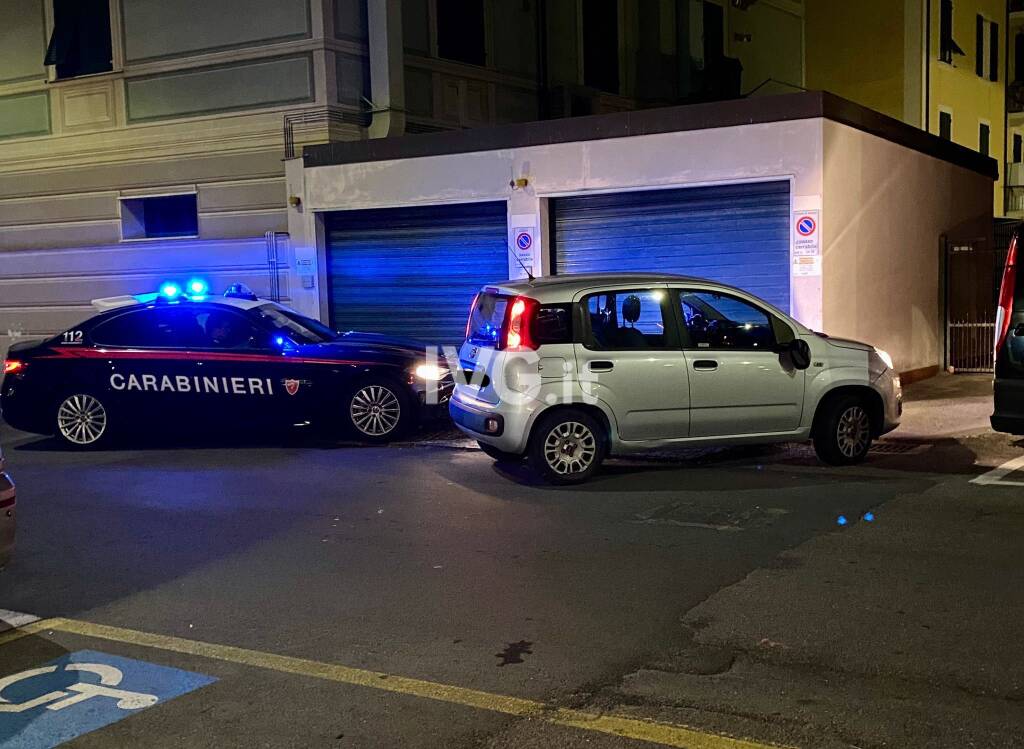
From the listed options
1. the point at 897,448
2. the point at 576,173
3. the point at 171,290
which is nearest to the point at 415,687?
the point at 897,448

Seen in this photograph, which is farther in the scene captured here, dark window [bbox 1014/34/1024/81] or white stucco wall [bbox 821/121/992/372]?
dark window [bbox 1014/34/1024/81]

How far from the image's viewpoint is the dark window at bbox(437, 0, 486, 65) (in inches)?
711

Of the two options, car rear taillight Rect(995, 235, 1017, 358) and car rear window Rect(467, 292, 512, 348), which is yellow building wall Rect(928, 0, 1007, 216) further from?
car rear window Rect(467, 292, 512, 348)

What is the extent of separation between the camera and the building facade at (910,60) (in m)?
27.4

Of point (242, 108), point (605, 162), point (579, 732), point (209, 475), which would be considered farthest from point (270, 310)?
point (579, 732)

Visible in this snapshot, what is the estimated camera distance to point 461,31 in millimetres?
18375

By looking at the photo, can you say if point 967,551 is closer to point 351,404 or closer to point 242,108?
point 351,404

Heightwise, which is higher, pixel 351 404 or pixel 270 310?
pixel 270 310

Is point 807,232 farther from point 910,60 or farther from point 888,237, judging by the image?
point 910,60

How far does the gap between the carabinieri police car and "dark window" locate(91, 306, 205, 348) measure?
0.03ft

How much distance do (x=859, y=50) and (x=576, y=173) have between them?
1691 centimetres

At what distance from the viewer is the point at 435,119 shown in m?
17.9

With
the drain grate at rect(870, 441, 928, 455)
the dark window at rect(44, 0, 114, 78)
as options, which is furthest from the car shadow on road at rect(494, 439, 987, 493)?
the dark window at rect(44, 0, 114, 78)

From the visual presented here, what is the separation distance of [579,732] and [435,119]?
581 inches
